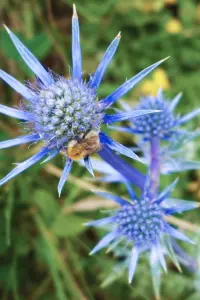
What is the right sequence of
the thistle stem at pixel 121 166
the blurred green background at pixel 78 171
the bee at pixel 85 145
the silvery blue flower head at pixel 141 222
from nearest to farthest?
the bee at pixel 85 145
the thistle stem at pixel 121 166
the silvery blue flower head at pixel 141 222
the blurred green background at pixel 78 171

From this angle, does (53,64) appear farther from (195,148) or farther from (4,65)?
(195,148)

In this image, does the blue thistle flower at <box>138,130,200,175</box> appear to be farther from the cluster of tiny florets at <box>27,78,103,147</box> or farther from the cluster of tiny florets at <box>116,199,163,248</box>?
the cluster of tiny florets at <box>27,78,103,147</box>

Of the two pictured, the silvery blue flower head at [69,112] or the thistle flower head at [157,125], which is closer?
the silvery blue flower head at [69,112]

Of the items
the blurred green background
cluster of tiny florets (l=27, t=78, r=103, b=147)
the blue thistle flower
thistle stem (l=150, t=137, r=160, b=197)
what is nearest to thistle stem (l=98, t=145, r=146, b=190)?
thistle stem (l=150, t=137, r=160, b=197)

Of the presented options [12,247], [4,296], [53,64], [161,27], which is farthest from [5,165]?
[161,27]

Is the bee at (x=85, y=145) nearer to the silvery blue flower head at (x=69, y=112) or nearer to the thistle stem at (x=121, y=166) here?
the silvery blue flower head at (x=69, y=112)

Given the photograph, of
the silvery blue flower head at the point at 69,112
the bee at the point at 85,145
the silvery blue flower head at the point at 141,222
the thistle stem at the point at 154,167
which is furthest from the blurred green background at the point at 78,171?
the bee at the point at 85,145
